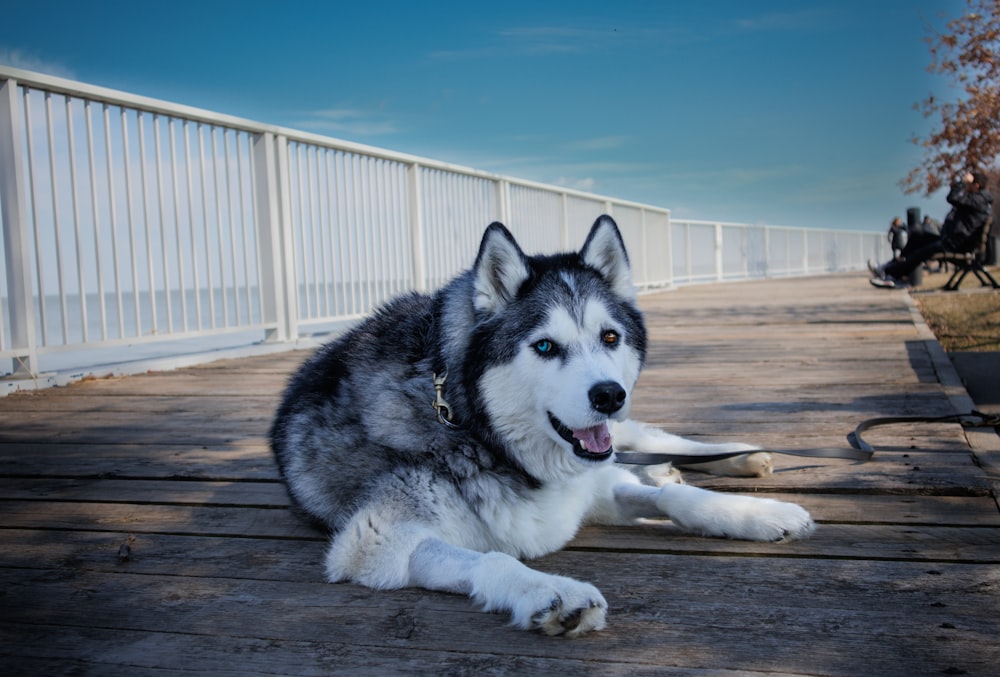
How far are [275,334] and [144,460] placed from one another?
4243 mm

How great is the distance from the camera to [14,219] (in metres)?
4.91

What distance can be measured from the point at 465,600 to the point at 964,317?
378 inches

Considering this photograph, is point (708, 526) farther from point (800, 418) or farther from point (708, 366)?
point (708, 366)

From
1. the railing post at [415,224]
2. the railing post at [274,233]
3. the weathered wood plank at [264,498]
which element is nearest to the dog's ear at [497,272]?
the weathered wood plank at [264,498]

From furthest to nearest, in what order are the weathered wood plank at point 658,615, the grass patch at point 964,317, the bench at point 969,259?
1. the bench at point 969,259
2. the grass patch at point 964,317
3. the weathered wood plank at point 658,615

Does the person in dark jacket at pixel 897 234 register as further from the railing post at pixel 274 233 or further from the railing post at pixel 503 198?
the railing post at pixel 274 233

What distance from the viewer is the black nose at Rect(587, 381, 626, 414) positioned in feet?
6.33

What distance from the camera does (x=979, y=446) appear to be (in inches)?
121

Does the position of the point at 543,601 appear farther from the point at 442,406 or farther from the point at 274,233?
the point at 274,233

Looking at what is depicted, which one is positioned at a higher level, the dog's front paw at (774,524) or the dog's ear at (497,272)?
the dog's ear at (497,272)

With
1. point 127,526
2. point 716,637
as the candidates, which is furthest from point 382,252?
point 716,637

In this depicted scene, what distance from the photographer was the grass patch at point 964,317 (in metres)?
7.21

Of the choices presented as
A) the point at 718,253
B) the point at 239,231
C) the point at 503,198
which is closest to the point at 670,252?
the point at 718,253

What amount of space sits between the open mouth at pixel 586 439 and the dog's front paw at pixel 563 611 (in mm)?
501
